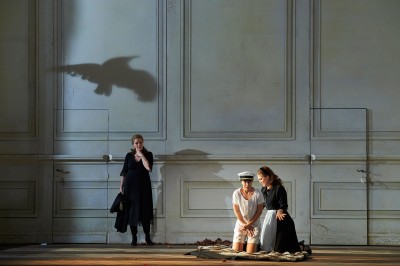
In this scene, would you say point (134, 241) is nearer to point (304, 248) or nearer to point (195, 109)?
point (195, 109)

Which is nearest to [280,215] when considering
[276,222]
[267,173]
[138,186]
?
[276,222]

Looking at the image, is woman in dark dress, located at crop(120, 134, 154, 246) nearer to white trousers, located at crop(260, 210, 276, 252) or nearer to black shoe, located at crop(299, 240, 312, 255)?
white trousers, located at crop(260, 210, 276, 252)

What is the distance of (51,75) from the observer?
10594mm

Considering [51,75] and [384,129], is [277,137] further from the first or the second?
[51,75]

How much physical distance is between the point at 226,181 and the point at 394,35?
290cm

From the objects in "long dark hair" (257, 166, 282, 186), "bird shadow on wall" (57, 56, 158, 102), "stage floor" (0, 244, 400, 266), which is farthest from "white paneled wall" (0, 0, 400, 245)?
"long dark hair" (257, 166, 282, 186)

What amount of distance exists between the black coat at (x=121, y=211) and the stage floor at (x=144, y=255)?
0.24 m

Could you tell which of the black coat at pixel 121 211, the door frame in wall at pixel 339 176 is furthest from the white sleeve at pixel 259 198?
the black coat at pixel 121 211

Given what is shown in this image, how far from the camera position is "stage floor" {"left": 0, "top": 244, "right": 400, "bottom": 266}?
853cm

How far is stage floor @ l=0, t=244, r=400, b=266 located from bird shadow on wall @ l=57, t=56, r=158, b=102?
2044 mm

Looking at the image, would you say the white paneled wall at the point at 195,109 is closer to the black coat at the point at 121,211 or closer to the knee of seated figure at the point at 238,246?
the black coat at the point at 121,211

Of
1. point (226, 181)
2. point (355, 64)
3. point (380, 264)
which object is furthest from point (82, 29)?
point (380, 264)

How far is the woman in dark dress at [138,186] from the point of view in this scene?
399 inches

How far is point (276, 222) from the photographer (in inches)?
363
